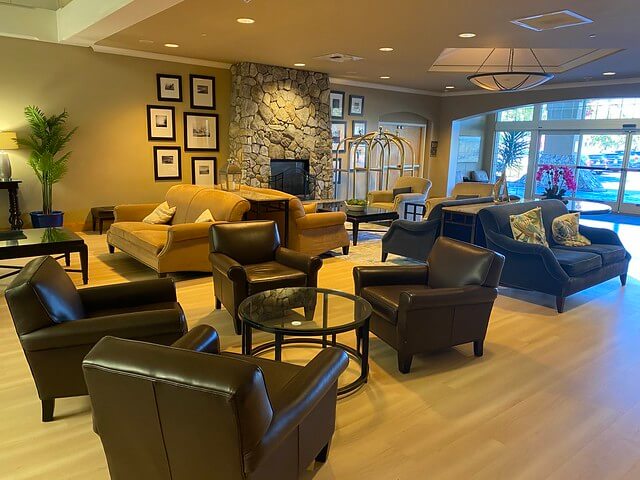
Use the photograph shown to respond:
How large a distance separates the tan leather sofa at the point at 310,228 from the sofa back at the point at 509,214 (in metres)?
1.91

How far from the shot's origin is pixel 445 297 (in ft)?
10.3

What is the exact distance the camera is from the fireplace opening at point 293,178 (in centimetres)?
924

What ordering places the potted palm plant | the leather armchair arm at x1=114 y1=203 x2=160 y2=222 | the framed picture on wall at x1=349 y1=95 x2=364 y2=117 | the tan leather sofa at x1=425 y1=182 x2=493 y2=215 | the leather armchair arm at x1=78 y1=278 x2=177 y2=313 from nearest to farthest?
the leather armchair arm at x1=78 y1=278 x2=177 y2=313, the leather armchair arm at x1=114 y1=203 x2=160 y2=222, the potted palm plant, the tan leather sofa at x1=425 y1=182 x2=493 y2=215, the framed picture on wall at x1=349 y1=95 x2=364 y2=117

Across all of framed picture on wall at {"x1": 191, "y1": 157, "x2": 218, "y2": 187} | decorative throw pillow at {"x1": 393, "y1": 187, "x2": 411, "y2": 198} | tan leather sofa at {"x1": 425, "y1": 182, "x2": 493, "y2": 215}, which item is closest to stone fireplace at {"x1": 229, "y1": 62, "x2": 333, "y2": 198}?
framed picture on wall at {"x1": 191, "y1": 157, "x2": 218, "y2": 187}

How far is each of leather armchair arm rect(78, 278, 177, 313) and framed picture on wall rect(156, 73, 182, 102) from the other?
5.60 meters

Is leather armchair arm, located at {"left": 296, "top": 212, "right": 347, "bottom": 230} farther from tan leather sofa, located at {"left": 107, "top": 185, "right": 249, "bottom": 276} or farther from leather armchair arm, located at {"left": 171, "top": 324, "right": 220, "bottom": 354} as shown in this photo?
leather armchair arm, located at {"left": 171, "top": 324, "right": 220, "bottom": 354}

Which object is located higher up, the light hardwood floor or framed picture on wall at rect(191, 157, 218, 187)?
framed picture on wall at rect(191, 157, 218, 187)

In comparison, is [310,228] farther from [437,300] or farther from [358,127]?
[358,127]

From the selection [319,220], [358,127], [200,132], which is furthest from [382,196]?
[319,220]

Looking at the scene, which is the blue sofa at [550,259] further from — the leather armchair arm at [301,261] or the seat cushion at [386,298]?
the leather armchair arm at [301,261]

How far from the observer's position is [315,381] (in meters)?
1.89

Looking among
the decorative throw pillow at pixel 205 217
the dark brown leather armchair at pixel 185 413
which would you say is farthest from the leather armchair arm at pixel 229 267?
the dark brown leather armchair at pixel 185 413

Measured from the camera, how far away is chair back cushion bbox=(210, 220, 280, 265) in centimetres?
409

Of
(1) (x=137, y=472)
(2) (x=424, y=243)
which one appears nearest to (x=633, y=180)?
(2) (x=424, y=243)
